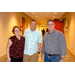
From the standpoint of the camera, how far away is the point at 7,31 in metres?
4.78

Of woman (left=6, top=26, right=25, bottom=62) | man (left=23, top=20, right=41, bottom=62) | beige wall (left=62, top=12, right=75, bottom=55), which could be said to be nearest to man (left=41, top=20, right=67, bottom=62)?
man (left=23, top=20, right=41, bottom=62)

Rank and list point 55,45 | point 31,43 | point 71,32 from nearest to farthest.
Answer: point 55,45 < point 31,43 < point 71,32

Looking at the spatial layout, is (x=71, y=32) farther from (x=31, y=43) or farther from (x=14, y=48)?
(x=14, y=48)

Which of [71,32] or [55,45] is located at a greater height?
[71,32]

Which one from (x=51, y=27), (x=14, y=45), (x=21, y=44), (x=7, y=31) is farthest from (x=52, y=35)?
(x=7, y=31)

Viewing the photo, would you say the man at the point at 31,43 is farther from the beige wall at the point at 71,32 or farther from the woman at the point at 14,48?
the beige wall at the point at 71,32

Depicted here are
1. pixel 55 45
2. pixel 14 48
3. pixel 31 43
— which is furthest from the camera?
pixel 31 43

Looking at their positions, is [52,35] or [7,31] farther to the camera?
[7,31]

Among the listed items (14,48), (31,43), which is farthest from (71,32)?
(14,48)

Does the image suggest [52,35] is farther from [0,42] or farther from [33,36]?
[0,42]

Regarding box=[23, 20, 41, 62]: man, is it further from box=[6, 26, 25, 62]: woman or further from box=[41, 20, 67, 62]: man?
box=[41, 20, 67, 62]: man
